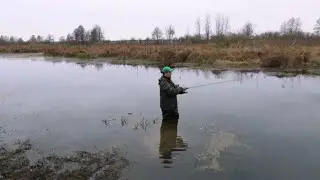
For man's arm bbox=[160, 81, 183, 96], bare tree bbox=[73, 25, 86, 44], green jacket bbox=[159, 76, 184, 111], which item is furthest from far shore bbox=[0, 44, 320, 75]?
bare tree bbox=[73, 25, 86, 44]

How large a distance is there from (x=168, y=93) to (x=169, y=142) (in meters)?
1.48

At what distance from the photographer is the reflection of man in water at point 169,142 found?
8117 millimetres

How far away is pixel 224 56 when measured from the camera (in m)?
29.2

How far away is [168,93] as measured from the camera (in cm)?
1008

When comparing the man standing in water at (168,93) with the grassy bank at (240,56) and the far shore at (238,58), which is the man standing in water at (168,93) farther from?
the grassy bank at (240,56)

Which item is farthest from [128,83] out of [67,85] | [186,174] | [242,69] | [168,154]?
[186,174]

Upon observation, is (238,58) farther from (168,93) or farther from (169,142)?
(169,142)

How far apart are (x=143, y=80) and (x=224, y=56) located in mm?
10575

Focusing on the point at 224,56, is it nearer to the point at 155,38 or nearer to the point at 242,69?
the point at 242,69

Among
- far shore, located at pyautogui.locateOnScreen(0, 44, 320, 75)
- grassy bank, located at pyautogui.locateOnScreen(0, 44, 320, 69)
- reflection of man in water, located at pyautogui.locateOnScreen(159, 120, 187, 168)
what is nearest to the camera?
reflection of man in water, located at pyautogui.locateOnScreen(159, 120, 187, 168)

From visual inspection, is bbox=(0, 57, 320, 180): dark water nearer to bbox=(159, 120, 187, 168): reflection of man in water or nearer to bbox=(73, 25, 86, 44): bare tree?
bbox=(159, 120, 187, 168): reflection of man in water

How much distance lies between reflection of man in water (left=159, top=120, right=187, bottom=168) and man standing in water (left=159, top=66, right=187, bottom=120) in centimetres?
28

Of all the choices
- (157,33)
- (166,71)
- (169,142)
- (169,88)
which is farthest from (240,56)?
(157,33)

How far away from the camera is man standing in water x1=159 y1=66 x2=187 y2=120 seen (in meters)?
10.0
